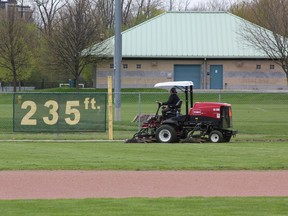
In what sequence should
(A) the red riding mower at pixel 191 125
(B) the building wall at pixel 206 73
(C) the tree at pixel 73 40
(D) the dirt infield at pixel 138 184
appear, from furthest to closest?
(B) the building wall at pixel 206 73
(C) the tree at pixel 73 40
(A) the red riding mower at pixel 191 125
(D) the dirt infield at pixel 138 184

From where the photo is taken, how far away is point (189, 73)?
68.9 meters

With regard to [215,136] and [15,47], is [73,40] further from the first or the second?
[215,136]

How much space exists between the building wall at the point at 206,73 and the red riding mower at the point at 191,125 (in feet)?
143

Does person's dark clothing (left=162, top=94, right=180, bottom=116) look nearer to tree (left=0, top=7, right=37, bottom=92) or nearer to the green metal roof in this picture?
the green metal roof

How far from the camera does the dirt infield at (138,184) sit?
1312 centimetres

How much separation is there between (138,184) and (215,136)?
10.3m

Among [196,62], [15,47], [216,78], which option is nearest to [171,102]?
[196,62]

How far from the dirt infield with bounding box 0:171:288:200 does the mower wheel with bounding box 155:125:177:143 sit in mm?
7606

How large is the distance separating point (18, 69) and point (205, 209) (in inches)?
2478

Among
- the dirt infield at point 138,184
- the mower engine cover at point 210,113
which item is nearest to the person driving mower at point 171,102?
the mower engine cover at point 210,113

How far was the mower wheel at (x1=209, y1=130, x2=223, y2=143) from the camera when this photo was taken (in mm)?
24438

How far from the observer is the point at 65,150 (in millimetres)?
21109

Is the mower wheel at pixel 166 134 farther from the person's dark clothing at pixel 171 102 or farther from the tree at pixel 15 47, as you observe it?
the tree at pixel 15 47

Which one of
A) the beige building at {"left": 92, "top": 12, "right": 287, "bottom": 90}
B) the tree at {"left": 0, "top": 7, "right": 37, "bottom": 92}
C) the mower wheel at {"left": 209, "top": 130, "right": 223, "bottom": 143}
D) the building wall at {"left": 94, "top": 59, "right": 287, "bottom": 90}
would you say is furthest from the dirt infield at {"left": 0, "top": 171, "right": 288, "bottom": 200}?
the tree at {"left": 0, "top": 7, "right": 37, "bottom": 92}
